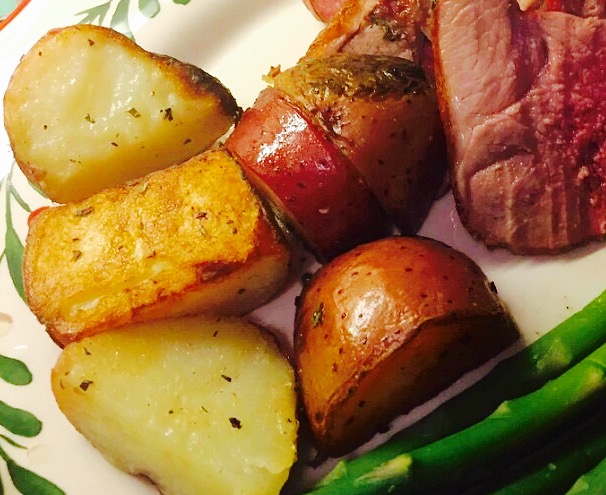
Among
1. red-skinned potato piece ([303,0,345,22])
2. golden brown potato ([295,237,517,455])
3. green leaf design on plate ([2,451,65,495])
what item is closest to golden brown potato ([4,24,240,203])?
red-skinned potato piece ([303,0,345,22])

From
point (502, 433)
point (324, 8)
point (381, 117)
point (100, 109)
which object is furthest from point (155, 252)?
point (324, 8)

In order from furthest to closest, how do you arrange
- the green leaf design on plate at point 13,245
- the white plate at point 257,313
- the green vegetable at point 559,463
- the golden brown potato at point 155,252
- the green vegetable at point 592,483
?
the green leaf design on plate at point 13,245 < the white plate at point 257,313 < the golden brown potato at point 155,252 < the green vegetable at point 559,463 < the green vegetable at point 592,483

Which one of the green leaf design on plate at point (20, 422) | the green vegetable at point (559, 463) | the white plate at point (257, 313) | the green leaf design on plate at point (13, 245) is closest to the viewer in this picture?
the green vegetable at point (559, 463)

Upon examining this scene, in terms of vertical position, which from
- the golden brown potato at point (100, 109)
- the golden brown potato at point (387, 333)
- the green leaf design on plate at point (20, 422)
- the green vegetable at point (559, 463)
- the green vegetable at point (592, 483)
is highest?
the golden brown potato at point (100, 109)

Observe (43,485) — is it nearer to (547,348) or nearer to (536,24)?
(547,348)

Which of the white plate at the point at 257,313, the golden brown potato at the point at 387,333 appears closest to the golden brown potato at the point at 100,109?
the white plate at the point at 257,313

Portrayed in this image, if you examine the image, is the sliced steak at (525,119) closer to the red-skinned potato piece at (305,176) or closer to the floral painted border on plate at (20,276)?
the red-skinned potato piece at (305,176)

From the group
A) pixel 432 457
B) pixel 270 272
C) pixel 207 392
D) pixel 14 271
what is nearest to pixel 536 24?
pixel 270 272
